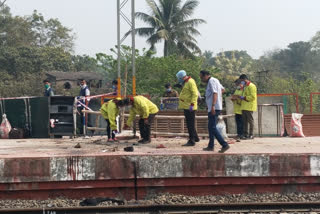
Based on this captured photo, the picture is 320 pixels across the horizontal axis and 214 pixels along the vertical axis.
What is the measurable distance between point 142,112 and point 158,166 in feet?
6.77

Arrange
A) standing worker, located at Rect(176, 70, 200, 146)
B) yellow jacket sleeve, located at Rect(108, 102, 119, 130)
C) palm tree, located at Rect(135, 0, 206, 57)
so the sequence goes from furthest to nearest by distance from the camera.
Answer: palm tree, located at Rect(135, 0, 206, 57) → yellow jacket sleeve, located at Rect(108, 102, 119, 130) → standing worker, located at Rect(176, 70, 200, 146)

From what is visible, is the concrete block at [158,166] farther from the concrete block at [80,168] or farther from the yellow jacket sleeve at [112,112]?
the yellow jacket sleeve at [112,112]

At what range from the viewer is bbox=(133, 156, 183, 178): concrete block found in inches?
328

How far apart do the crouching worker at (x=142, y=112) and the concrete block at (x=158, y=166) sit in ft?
5.52

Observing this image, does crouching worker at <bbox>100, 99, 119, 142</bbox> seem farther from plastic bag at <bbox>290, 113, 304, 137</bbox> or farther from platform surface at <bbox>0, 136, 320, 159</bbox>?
plastic bag at <bbox>290, 113, 304, 137</bbox>

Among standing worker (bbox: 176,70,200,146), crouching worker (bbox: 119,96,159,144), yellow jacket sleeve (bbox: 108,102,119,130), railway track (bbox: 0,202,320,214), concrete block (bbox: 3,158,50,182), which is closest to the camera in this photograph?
railway track (bbox: 0,202,320,214)

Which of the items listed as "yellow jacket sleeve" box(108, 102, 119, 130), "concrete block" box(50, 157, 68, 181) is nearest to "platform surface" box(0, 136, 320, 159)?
"concrete block" box(50, 157, 68, 181)

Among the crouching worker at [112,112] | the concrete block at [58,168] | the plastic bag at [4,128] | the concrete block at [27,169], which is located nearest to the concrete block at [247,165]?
the crouching worker at [112,112]

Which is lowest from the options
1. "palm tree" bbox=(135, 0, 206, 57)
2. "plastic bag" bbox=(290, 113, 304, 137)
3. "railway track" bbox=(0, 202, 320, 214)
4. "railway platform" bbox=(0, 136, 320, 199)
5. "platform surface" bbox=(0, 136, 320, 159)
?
"railway track" bbox=(0, 202, 320, 214)

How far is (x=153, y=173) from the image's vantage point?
8.35 m

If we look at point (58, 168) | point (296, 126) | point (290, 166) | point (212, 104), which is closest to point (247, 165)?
point (290, 166)

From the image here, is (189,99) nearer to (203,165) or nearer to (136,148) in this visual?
(136,148)

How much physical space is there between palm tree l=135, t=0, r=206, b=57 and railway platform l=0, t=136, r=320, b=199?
31953 millimetres

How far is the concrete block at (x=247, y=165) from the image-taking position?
27.8 ft
